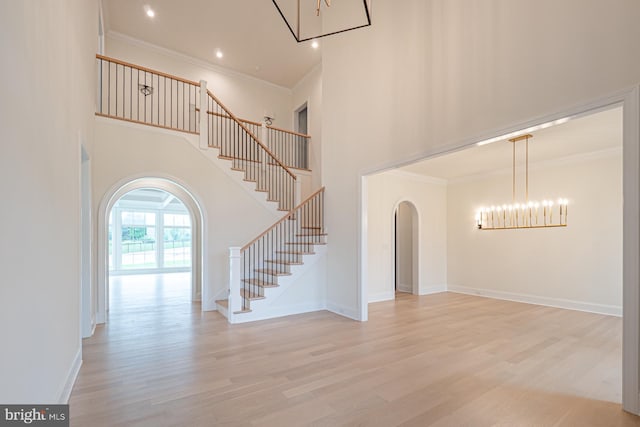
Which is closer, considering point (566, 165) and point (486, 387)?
point (486, 387)

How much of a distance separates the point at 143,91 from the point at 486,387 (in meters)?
8.83

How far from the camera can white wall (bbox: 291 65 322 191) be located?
8.17 m

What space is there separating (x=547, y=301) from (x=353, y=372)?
515cm

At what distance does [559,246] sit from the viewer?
19.6 ft

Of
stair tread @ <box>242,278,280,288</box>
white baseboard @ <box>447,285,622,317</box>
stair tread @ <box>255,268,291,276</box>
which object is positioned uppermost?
stair tread @ <box>255,268,291,276</box>

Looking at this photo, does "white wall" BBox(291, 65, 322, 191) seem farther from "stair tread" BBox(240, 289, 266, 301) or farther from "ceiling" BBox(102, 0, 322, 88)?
"stair tread" BBox(240, 289, 266, 301)

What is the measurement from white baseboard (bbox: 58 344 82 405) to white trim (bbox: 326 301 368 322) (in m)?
3.66

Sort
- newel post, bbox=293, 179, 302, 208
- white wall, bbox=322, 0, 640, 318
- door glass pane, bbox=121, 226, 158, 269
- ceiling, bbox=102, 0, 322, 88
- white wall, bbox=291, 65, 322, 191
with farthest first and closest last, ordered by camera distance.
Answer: door glass pane, bbox=121, 226, 158, 269
white wall, bbox=291, 65, 322, 191
newel post, bbox=293, 179, 302, 208
ceiling, bbox=102, 0, 322, 88
white wall, bbox=322, 0, 640, 318

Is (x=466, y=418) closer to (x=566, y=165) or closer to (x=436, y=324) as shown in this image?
(x=436, y=324)

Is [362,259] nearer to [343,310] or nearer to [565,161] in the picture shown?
[343,310]

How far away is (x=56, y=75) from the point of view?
235 cm

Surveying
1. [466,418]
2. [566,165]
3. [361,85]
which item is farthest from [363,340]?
[566,165]

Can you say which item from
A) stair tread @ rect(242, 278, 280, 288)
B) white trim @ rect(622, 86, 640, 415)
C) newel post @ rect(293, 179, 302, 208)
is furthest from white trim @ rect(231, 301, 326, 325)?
white trim @ rect(622, 86, 640, 415)

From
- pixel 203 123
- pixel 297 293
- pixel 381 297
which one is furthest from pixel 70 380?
pixel 381 297
